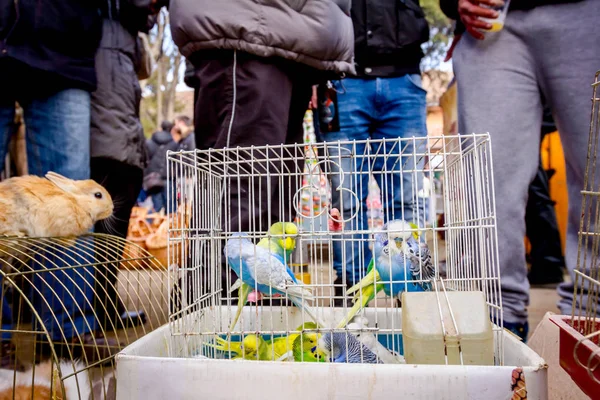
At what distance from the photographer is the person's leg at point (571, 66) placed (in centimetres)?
129

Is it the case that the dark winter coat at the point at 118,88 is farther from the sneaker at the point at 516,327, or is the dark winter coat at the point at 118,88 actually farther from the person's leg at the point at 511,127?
the sneaker at the point at 516,327

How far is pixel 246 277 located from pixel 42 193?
27.0 inches

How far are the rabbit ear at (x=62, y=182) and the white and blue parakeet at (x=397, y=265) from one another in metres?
0.90

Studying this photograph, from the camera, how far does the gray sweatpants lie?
51.3 inches

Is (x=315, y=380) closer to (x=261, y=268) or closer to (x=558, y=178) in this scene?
(x=261, y=268)

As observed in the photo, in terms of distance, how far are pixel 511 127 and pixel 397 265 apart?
2.23ft

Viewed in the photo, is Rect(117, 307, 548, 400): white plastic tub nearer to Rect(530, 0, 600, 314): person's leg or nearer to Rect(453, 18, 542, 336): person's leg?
Rect(453, 18, 542, 336): person's leg

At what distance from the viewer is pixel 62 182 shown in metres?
1.39

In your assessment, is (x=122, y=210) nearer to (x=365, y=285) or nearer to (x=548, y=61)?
(x=365, y=285)

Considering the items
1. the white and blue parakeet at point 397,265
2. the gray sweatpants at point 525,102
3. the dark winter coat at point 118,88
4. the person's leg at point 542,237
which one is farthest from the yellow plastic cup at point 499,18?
the person's leg at point 542,237

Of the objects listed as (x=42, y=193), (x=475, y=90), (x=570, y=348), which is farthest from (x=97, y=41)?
(x=570, y=348)

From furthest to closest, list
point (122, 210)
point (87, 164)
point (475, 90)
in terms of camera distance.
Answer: point (122, 210) < point (87, 164) < point (475, 90)

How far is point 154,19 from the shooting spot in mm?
2010

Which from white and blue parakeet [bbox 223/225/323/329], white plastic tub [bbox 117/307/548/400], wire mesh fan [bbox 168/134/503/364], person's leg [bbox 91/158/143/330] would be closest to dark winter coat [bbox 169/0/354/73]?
wire mesh fan [bbox 168/134/503/364]
